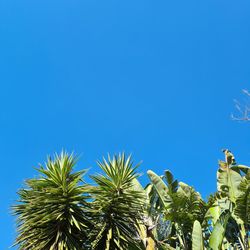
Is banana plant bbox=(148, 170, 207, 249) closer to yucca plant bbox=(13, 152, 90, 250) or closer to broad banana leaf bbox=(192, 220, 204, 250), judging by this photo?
broad banana leaf bbox=(192, 220, 204, 250)

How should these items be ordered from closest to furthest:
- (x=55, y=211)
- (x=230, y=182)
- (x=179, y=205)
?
(x=55, y=211)
(x=179, y=205)
(x=230, y=182)

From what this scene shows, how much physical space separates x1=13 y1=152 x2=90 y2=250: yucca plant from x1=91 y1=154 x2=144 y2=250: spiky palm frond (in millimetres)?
258

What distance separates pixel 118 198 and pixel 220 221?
461 cm

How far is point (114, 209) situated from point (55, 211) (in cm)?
110

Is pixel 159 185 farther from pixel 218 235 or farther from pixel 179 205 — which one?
pixel 218 235

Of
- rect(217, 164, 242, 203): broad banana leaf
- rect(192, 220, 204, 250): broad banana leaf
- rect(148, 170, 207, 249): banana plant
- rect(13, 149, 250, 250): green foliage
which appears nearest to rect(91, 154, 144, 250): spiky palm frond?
rect(13, 149, 250, 250): green foliage

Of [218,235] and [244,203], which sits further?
[244,203]

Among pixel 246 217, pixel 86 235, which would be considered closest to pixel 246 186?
pixel 246 217

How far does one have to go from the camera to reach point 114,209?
720 cm

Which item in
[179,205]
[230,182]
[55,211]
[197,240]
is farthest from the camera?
[230,182]

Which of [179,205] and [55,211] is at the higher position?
[179,205]

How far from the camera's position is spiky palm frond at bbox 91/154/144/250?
703cm

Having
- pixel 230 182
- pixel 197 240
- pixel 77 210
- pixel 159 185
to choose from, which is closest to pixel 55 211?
pixel 77 210

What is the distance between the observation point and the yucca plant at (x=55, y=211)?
677 centimetres
